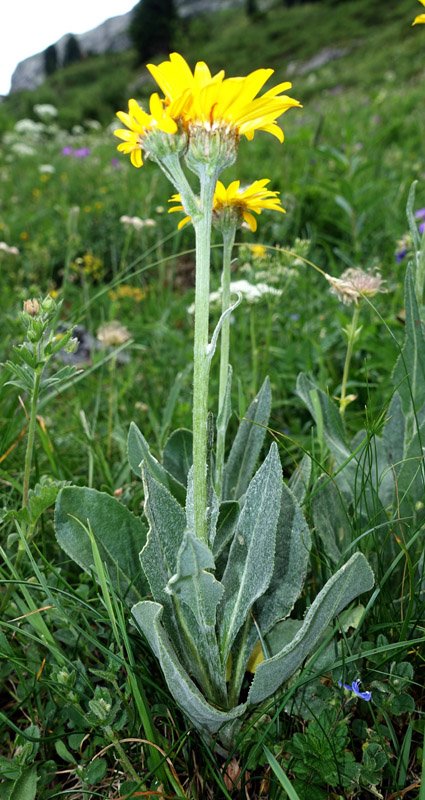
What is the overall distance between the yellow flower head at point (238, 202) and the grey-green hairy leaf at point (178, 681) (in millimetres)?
722

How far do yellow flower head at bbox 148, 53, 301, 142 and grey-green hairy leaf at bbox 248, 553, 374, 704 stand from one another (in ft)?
2.29

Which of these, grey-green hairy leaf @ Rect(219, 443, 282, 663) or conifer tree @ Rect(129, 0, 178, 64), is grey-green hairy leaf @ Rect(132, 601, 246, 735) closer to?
grey-green hairy leaf @ Rect(219, 443, 282, 663)

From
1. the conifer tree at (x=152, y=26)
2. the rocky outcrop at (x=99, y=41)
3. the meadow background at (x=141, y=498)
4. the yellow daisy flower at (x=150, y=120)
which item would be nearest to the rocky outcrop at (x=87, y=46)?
the rocky outcrop at (x=99, y=41)

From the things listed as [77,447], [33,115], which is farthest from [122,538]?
[33,115]

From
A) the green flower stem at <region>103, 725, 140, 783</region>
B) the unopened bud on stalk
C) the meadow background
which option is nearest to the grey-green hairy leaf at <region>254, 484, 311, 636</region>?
the meadow background

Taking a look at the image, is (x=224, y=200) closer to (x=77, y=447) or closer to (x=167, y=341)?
(x=77, y=447)

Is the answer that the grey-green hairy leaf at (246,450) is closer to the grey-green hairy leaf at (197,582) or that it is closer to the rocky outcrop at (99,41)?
the grey-green hairy leaf at (197,582)

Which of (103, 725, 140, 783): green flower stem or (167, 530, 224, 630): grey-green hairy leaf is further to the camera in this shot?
(103, 725, 140, 783): green flower stem

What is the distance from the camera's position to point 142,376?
3.00 meters

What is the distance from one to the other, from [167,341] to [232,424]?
984 millimetres

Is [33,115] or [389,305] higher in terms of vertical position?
[33,115]

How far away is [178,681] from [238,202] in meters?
0.89

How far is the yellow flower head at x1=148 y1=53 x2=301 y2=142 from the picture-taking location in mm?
972

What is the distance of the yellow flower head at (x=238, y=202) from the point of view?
1287mm
